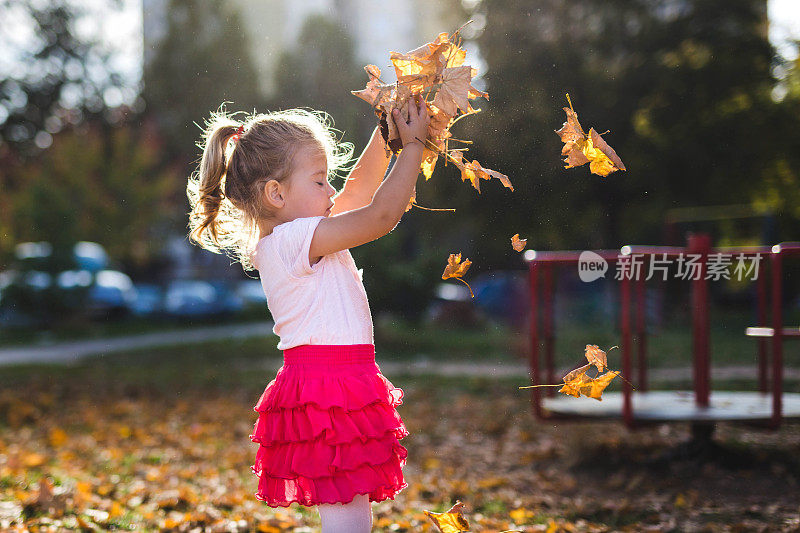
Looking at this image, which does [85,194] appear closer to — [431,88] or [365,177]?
[365,177]

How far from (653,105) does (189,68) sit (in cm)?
1330

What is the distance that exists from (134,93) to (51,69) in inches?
155

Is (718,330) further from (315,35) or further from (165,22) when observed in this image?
(165,22)

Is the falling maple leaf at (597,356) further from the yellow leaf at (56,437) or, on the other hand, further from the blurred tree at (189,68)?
the blurred tree at (189,68)

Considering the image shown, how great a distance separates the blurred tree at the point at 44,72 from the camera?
50.4 feet

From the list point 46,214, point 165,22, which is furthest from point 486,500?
point 165,22

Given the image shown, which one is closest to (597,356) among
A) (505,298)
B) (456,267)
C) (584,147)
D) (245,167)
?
(456,267)

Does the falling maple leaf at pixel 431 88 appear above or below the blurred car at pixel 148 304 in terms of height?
above

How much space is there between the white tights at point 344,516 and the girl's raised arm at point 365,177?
888 millimetres

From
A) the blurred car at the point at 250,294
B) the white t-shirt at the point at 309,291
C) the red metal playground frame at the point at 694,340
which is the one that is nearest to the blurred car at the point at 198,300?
the blurred car at the point at 250,294

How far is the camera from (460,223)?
1733cm

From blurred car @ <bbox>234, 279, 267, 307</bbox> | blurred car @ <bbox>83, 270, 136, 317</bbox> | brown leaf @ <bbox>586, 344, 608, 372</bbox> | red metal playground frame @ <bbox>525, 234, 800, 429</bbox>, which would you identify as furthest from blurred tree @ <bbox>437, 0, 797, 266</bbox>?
blurred car @ <bbox>234, 279, 267, 307</bbox>

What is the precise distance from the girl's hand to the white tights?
0.96 meters

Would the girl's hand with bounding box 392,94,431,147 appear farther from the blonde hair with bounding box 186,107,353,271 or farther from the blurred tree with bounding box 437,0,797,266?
the blurred tree with bounding box 437,0,797,266
